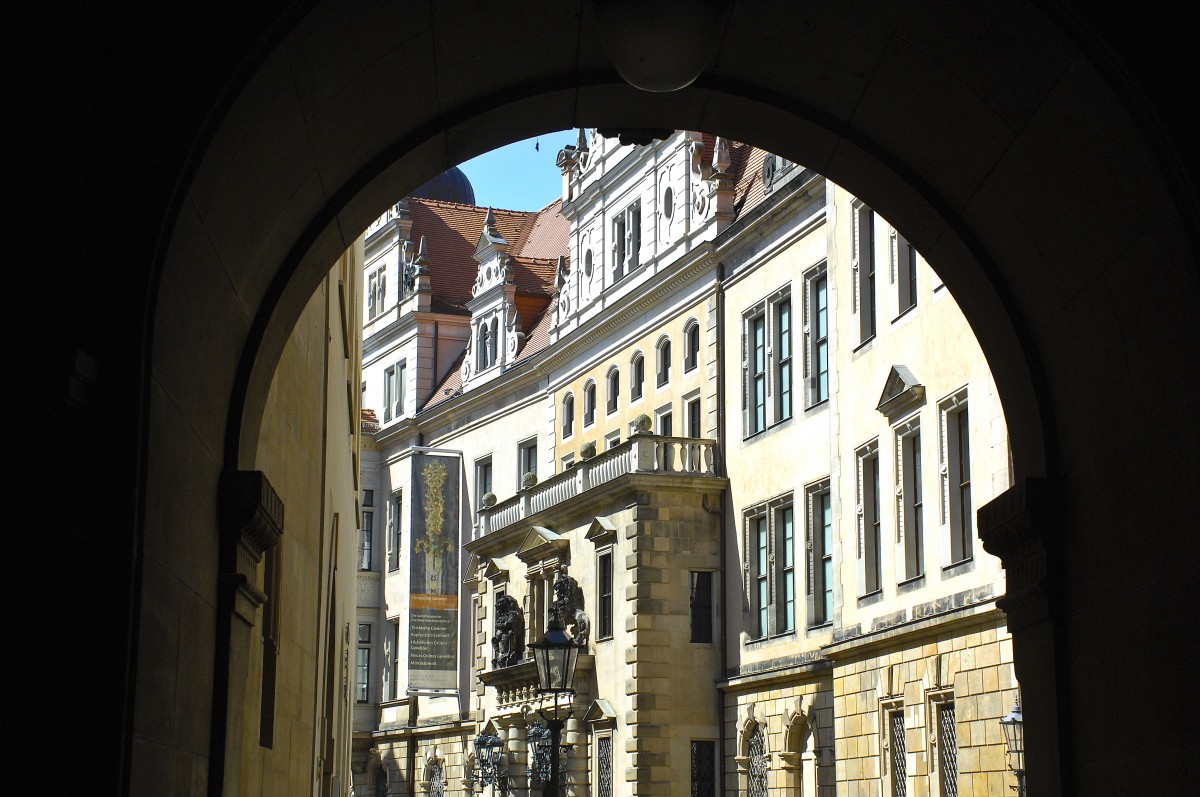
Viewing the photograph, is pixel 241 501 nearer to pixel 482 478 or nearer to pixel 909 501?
pixel 909 501

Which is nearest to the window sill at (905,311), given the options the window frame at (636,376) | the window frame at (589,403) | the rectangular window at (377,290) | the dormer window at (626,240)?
the window frame at (636,376)

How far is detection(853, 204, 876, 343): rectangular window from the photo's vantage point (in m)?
28.8

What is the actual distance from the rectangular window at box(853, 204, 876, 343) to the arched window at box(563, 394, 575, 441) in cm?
1656

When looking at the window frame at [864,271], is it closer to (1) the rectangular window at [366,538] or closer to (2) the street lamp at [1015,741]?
(2) the street lamp at [1015,741]

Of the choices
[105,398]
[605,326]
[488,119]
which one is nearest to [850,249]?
[605,326]

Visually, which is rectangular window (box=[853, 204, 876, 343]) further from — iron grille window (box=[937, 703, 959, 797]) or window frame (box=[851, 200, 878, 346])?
iron grille window (box=[937, 703, 959, 797])

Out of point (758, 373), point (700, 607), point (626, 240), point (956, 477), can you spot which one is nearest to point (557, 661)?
point (956, 477)

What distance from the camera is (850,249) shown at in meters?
29.9

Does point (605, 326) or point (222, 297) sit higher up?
point (605, 326)

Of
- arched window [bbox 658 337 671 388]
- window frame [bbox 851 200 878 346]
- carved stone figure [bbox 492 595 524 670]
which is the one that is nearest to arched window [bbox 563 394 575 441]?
carved stone figure [bbox 492 595 524 670]

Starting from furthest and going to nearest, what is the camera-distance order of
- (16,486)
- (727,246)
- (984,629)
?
1. (727,246)
2. (984,629)
3. (16,486)

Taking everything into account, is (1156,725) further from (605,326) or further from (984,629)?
(605,326)

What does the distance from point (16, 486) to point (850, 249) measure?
2637 centimetres

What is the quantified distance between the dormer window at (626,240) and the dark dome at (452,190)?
25.8 metres
